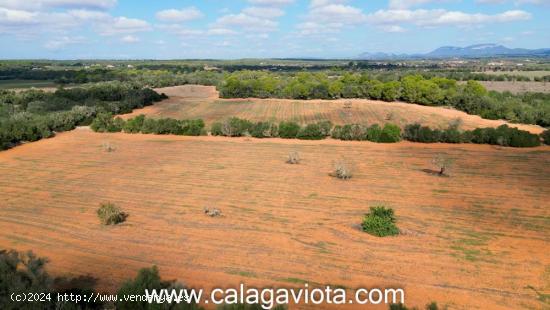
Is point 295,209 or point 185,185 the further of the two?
point 185,185

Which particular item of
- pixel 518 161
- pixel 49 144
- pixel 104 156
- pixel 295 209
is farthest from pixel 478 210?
pixel 49 144

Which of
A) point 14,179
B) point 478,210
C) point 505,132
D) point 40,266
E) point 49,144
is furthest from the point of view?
point 49,144

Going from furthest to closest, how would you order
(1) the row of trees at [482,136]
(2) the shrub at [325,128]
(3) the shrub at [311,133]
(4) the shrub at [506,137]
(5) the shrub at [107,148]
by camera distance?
(2) the shrub at [325,128], (3) the shrub at [311,133], (5) the shrub at [107,148], (1) the row of trees at [482,136], (4) the shrub at [506,137]

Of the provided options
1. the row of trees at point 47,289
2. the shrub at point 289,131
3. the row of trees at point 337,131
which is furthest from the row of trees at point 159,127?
the row of trees at point 47,289

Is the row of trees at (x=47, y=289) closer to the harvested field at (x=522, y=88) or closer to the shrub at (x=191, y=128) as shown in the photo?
the shrub at (x=191, y=128)

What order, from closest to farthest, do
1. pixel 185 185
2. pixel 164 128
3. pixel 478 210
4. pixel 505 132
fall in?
1. pixel 478 210
2. pixel 185 185
3. pixel 505 132
4. pixel 164 128

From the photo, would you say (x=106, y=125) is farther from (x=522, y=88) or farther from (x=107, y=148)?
(x=522, y=88)

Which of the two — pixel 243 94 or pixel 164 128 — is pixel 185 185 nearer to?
pixel 164 128
